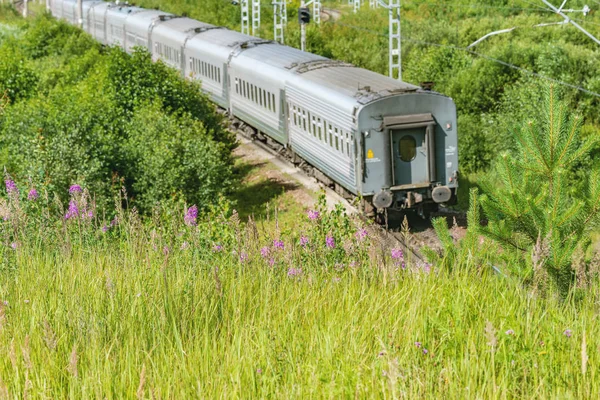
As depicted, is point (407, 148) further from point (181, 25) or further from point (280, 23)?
point (280, 23)

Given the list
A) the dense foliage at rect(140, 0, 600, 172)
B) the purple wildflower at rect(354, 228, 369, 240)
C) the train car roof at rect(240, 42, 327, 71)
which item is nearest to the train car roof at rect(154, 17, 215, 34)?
the dense foliage at rect(140, 0, 600, 172)

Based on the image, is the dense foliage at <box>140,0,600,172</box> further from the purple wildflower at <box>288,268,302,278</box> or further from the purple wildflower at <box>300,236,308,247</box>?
the purple wildflower at <box>288,268,302,278</box>

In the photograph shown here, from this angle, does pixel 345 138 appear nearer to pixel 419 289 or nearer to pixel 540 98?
pixel 540 98

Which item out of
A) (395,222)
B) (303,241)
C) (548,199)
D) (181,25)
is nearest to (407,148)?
(395,222)

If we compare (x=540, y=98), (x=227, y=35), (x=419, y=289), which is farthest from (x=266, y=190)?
(x=419, y=289)

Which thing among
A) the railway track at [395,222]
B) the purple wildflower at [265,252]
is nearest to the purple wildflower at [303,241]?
the purple wildflower at [265,252]

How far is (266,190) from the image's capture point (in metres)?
23.4

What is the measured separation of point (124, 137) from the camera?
21766mm

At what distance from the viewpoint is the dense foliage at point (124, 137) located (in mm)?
17891

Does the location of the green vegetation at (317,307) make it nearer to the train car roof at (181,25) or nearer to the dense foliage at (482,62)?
the dense foliage at (482,62)

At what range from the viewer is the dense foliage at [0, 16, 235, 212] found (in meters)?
17.9

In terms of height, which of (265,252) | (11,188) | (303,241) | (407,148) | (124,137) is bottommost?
(124,137)

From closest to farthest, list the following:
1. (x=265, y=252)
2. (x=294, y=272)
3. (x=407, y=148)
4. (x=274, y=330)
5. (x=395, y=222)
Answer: (x=274, y=330) < (x=294, y=272) < (x=265, y=252) < (x=407, y=148) < (x=395, y=222)

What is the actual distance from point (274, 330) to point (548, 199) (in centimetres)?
285
